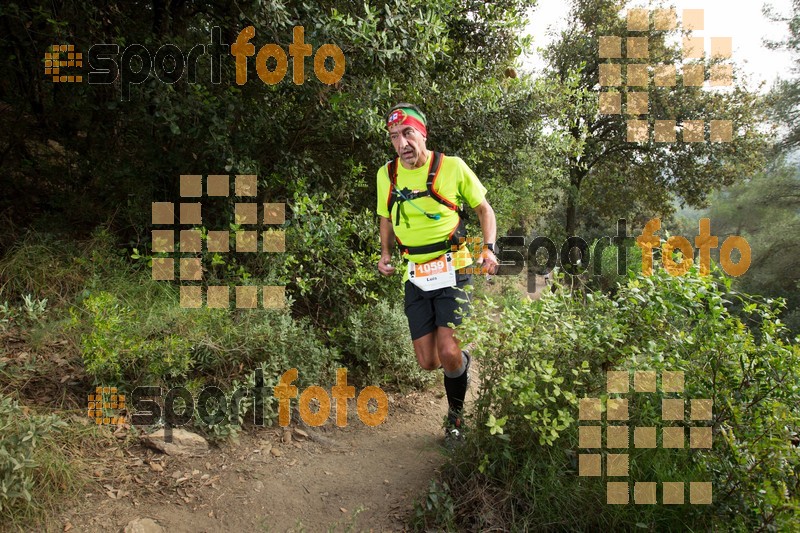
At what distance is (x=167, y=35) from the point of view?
464 cm

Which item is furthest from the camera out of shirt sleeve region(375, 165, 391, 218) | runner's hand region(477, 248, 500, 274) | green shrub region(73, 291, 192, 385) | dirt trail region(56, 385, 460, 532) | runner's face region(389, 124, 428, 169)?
shirt sleeve region(375, 165, 391, 218)

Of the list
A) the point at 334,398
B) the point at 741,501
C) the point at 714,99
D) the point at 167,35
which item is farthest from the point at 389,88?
the point at 714,99

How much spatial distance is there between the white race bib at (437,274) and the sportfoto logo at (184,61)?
7.12 feet

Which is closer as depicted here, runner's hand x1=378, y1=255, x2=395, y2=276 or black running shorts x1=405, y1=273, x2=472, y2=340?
black running shorts x1=405, y1=273, x2=472, y2=340

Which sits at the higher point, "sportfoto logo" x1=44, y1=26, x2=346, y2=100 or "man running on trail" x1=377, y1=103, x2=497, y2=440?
"sportfoto logo" x1=44, y1=26, x2=346, y2=100

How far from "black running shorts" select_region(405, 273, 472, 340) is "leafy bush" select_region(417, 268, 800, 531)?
51 cm

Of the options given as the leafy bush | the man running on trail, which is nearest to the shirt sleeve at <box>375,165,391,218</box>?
the man running on trail

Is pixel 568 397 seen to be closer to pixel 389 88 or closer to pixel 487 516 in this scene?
pixel 487 516

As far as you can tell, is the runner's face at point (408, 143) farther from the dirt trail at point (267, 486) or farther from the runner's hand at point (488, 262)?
the dirt trail at point (267, 486)

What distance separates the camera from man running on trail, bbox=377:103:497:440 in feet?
11.4

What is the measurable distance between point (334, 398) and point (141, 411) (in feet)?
5.75

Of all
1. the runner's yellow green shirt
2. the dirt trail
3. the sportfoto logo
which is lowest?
the dirt trail

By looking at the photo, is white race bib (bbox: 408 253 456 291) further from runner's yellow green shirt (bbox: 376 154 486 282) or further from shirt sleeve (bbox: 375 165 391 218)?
shirt sleeve (bbox: 375 165 391 218)

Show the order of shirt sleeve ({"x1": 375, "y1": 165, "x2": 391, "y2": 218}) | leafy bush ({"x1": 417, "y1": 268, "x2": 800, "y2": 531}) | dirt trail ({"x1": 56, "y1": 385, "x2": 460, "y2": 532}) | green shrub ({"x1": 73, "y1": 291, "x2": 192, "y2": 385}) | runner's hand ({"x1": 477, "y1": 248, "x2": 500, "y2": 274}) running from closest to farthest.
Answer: leafy bush ({"x1": 417, "y1": 268, "x2": 800, "y2": 531})
dirt trail ({"x1": 56, "y1": 385, "x2": 460, "y2": 532})
runner's hand ({"x1": 477, "y1": 248, "x2": 500, "y2": 274})
green shrub ({"x1": 73, "y1": 291, "x2": 192, "y2": 385})
shirt sleeve ({"x1": 375, "y1": 165, "x2": 391, "y2": 218})
